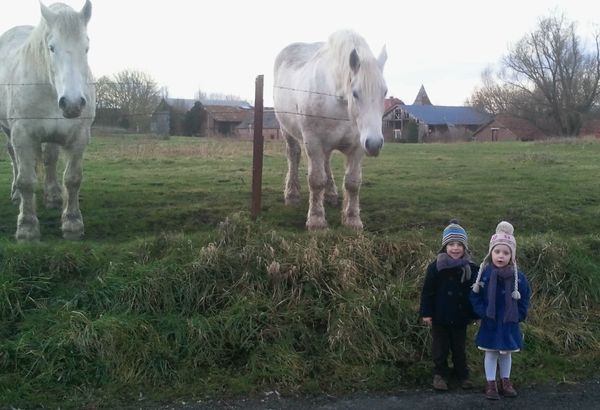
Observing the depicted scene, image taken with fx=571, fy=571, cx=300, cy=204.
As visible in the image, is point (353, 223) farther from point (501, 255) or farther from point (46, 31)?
point (46, 31)

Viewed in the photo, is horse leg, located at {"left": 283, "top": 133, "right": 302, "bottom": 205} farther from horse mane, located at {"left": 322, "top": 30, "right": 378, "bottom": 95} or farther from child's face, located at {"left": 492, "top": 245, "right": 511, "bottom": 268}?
child's face, located at {"left": 492, "top": 245, "right": 511, "bottom": 268}

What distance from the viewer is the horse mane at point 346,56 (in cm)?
583

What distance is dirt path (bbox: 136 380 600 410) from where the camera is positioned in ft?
13.2

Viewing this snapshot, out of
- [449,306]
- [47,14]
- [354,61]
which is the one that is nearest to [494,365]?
[449,306]

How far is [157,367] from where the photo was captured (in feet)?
14.6

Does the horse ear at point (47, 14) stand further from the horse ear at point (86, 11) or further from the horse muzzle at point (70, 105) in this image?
the horse muzzle at point (70, 105)

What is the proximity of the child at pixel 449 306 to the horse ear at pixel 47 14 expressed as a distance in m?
4.22

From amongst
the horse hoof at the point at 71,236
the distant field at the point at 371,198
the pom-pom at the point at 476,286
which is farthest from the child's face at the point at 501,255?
the horse hoof at the point at 71,236

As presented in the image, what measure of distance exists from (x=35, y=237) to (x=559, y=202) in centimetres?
710

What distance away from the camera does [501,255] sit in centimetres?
424

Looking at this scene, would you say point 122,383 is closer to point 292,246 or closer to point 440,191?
point 292,246

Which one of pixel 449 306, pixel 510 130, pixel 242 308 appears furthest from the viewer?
pixel 510 130

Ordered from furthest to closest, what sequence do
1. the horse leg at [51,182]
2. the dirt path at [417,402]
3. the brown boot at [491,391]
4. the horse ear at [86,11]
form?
the horse leg at [51,182]
the horse ear at [86,11]
the brown boot at [491,391]
the dirt path at [417,402]

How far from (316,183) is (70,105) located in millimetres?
2867
